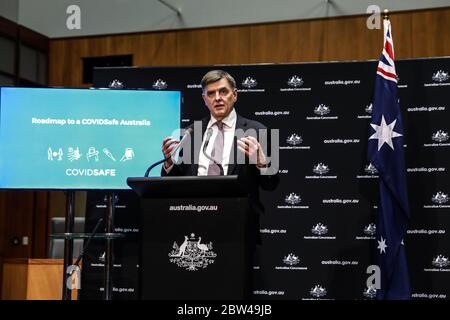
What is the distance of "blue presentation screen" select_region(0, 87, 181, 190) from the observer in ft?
13.9

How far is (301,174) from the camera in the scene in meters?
4.97

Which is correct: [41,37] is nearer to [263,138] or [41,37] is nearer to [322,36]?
[322,36]

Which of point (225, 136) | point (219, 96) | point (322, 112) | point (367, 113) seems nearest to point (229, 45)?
point (322, 112)

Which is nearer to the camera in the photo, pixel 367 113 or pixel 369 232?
pixel 369 232

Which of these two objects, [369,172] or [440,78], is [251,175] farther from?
[440,78]

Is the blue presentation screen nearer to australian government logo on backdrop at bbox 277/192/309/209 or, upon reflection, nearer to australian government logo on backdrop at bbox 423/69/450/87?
australian government logo on backdrop at bbox 277/192/309/209

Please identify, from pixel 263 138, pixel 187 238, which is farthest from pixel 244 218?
pixel 263 138

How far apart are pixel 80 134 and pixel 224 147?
114 cm

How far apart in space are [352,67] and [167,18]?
452cm

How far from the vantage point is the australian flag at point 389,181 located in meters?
4.51

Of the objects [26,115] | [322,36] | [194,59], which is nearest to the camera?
[26,115]

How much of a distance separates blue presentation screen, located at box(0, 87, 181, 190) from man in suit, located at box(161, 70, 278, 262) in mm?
711

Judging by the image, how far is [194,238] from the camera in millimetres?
2820

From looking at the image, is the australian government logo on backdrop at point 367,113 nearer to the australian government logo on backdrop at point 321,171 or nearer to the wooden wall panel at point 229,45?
the australian government logo on backdrop at point 321,171
